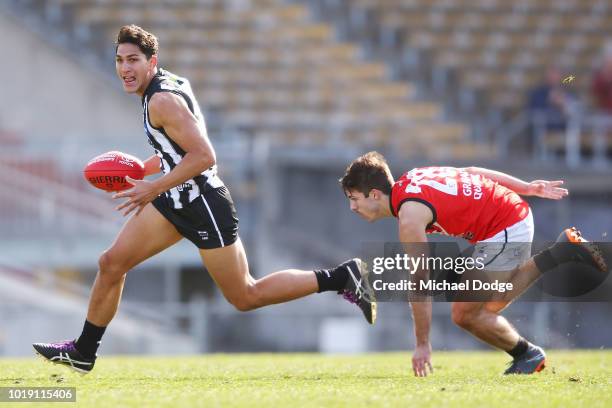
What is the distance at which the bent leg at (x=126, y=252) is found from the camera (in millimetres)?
7309

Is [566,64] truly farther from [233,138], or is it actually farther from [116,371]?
[116,371]

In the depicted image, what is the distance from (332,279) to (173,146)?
1297 mm

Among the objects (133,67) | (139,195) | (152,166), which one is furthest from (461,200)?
(133,67)

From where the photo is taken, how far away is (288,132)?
17.5 metres

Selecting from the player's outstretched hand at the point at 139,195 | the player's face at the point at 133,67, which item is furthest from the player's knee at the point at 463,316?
the player's face at the point at 133,67

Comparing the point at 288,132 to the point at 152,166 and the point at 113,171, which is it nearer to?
the point at 152,166

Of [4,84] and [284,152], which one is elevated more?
[4,84]

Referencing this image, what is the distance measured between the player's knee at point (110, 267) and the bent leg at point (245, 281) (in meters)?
0.48

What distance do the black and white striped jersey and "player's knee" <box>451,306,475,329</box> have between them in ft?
5.08

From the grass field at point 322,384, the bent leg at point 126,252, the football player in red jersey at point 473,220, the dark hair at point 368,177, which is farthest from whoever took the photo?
the bent leg at point 126,252

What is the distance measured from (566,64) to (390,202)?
1183cm

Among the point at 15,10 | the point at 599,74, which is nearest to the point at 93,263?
the point at 15,10

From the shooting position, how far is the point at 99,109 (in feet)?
59.2
